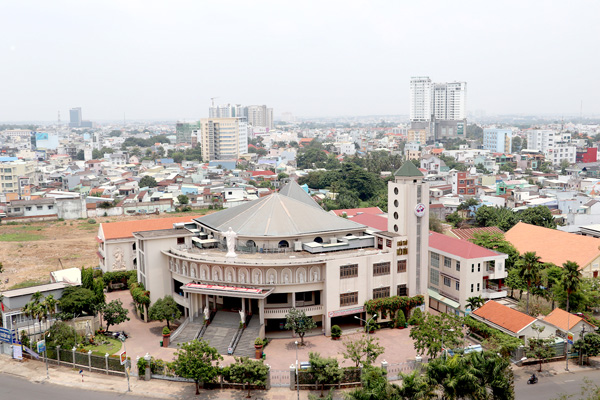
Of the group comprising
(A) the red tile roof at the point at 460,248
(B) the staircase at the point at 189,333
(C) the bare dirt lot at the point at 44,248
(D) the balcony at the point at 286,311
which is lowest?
(C) the bare dirt lot at the point at 44,248

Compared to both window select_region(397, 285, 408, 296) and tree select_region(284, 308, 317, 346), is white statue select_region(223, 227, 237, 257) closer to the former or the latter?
tree select_region(284, 308, 317, 346)

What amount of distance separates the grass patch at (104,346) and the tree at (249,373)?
1014cm

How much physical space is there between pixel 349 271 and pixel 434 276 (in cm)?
957

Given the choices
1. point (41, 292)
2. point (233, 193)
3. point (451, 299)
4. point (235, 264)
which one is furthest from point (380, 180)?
point (41, 292)

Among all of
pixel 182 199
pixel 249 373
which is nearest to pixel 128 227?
pixel 249 373

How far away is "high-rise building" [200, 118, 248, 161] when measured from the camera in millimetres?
153750

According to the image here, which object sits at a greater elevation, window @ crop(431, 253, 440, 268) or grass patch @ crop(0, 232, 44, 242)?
window @ crop(431, 253, 440, 268)

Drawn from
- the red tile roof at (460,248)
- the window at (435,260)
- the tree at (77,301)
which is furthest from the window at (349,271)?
the tree at (77,301)

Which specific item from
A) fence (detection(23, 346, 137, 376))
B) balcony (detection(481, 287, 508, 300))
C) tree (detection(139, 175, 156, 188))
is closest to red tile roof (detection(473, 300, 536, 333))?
balcony (detection(481, 287, 508, 300))

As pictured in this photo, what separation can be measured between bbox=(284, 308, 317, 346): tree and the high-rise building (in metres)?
120

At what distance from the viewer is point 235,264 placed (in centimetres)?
3656

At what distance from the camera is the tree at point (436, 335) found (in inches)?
1194

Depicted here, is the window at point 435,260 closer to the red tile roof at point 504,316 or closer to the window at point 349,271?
the red tile roof at point 504,316

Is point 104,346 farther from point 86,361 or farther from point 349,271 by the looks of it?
point 349,271
